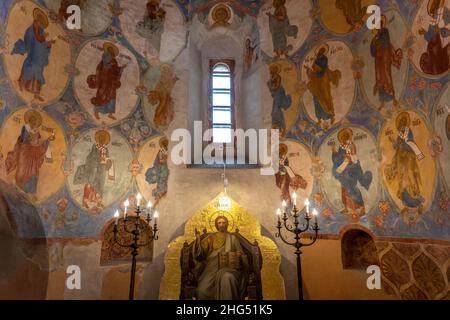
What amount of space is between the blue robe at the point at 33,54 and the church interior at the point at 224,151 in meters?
0.05

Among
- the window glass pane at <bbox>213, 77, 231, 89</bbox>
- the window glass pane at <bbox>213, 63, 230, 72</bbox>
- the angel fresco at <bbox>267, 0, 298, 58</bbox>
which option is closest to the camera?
the angel fresco at <bbox>267, 0, 298, 58</bbox>

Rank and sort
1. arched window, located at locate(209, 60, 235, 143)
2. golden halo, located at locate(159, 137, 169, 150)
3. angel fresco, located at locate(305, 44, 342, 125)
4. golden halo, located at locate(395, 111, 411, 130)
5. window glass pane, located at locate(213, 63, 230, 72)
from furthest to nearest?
window glass pane, located at locate(213, 63, 230, 72), arched window, located at locate(209, 60, 235, 143), golden halo, located at locate(159, 137, 169, 150), angel fresco, located at locate(305, 44, 342, 125), golden halo, located at locate(395, 111, 411, 130)

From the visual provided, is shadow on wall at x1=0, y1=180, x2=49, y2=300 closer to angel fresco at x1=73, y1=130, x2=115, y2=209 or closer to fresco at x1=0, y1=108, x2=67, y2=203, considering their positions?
fresco at x1=0, y1=108, x2=67, y2=203

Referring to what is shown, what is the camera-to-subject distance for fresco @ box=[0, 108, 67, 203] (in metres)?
5.93

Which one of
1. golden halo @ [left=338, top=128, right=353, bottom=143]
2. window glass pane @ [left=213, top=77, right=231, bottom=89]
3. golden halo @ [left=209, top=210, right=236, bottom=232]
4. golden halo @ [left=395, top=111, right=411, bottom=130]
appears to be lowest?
golden halo @ [left=209, top=210, right=236, bottom=232]

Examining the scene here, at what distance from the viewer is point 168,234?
24.0ft

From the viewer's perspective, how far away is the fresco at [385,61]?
5.74m

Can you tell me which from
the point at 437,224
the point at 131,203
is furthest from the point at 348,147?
the point at 131,203

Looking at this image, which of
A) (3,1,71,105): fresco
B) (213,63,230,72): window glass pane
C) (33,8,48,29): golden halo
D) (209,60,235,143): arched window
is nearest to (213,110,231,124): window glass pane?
(209,60,235,143): arched window

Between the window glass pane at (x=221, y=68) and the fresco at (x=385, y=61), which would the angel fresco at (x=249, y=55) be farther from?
the fresco at (x=385, y=61)

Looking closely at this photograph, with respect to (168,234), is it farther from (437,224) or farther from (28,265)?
(437,224)

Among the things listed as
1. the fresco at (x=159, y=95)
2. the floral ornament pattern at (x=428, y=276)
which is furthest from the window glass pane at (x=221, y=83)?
the floral ornament pattern at (x=428, y=276)

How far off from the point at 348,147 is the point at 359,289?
308 cm

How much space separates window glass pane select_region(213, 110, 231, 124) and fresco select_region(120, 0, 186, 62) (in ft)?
6.64
